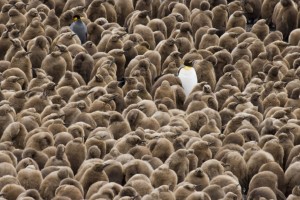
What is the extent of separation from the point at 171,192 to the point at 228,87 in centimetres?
468

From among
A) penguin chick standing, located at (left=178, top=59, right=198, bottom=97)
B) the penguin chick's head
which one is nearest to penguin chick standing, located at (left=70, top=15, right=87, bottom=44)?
the penguin chick's head

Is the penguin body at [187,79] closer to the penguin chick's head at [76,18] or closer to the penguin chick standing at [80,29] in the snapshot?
the penguin chick standing at [80,29]

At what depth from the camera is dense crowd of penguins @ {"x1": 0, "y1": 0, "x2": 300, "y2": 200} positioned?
626 inches

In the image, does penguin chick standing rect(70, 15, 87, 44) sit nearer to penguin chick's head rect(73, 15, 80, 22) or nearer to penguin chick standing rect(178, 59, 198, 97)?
penguin chick's head rect(73, 15, 80, 22)

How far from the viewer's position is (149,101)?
18781 millimetres

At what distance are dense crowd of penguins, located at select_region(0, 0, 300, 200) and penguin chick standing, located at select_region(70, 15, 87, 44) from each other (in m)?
0.13

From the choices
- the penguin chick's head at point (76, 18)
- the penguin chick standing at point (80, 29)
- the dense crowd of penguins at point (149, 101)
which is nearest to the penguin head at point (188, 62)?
the dense crowd of penguins at point (149, 101)

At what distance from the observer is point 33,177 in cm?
1577

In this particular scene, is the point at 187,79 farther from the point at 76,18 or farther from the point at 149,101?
the point at 76,18

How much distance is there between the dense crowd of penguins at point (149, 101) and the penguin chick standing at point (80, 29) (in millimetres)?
127

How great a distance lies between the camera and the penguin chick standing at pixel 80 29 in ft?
73.3

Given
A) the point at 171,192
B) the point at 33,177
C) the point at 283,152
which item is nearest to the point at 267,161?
the point at 283,152

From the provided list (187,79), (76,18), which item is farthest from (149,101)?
(76,18)

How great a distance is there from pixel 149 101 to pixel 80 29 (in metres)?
3.94
